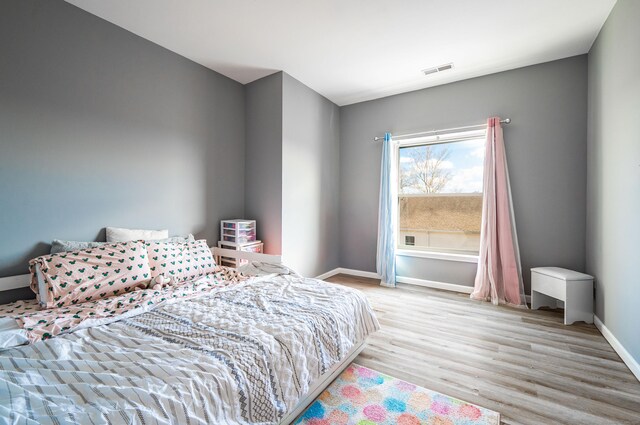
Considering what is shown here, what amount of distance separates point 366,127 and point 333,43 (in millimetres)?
1690

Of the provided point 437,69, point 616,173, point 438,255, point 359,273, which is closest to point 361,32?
point 437,69

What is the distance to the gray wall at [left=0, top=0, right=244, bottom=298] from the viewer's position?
1.96 m

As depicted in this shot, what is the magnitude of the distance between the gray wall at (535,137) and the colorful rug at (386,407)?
2317 millimetres

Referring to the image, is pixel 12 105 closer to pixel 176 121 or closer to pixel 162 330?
pixel 176 121

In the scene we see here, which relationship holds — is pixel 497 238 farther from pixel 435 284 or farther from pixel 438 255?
pixel 435 284

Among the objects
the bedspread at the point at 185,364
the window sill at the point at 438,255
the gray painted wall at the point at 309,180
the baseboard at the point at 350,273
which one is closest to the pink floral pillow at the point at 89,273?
the bedspread at the point at 185,364

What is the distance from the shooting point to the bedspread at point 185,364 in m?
0.92

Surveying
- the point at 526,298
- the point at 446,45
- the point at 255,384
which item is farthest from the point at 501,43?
the point at 255,384

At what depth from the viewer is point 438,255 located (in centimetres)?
380

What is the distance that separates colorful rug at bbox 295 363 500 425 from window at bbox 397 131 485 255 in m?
2.51

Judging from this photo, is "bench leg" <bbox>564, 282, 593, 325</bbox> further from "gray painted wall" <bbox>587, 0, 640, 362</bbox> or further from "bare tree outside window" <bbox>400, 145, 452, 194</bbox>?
"bare tree outside window" <bbox>400, 145, 452, 194</bbox>

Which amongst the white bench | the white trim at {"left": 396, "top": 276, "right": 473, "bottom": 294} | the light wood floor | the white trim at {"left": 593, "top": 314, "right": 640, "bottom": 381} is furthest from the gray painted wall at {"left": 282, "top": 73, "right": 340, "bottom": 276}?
the white trim at {"left": 593, "top": 314, "right": 640, "bottom": 381}

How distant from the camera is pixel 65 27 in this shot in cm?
218

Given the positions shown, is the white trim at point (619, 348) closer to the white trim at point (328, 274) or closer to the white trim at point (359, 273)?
the white trim at point (359, 273)
